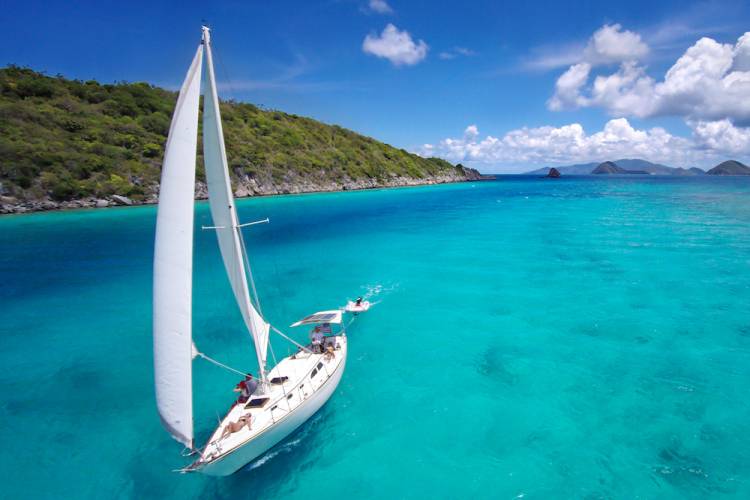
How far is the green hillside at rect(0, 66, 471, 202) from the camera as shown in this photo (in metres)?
73.5

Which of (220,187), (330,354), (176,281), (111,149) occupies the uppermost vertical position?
(111,149)

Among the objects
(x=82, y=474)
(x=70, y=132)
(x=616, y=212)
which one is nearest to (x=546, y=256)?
(x=82, y=474)

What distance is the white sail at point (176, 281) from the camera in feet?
33.7

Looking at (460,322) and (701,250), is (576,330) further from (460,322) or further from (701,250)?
(701,250)

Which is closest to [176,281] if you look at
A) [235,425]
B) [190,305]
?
[190,305]

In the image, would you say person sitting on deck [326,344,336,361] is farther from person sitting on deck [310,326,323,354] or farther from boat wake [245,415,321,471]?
boat wake [245,415,321,471]

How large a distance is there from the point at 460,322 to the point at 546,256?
72.2 ft

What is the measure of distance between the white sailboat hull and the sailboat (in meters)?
0.03

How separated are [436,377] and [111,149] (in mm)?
102015

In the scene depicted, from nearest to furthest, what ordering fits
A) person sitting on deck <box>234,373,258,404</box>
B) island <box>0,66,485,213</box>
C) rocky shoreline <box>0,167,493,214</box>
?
person sitting on deck <box>234,373,258,404</box> < rocky shoreline <box>0,167,493,214</box> < island <box>0,66,485,213</box>

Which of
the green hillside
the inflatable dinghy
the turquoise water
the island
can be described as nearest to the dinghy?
the inflatable dinghy

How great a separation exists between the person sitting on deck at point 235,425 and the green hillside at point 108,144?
88.7 metres

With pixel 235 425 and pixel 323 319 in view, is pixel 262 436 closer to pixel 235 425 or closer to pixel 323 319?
pixel 235 425

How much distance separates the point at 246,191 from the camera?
110188 mm
